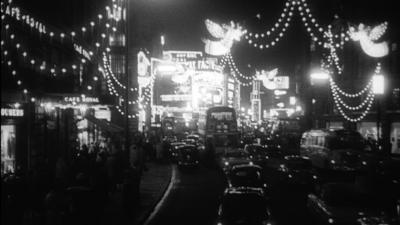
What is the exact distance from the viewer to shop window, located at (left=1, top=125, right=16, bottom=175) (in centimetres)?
2136

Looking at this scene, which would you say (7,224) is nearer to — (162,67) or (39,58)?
(39,58)

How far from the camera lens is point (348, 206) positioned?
12.7m

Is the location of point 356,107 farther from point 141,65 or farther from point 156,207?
point 156,207

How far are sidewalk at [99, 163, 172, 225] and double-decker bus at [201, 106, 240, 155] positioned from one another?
555 inches

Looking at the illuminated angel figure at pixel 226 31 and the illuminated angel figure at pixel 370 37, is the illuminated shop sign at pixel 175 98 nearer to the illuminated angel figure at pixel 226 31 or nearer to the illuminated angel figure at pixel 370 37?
the illuminated angel figure at pixel 226 31

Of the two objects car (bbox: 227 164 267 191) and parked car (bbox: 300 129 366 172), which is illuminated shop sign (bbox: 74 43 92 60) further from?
parked car (bbox: 300 129 366 172)

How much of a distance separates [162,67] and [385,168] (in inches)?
1941

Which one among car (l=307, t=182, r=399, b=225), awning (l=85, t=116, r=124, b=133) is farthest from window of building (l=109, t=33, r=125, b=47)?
car (l=307, t=182, r=399, b=225)

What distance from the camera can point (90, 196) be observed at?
15.2 metres

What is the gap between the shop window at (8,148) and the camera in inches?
841

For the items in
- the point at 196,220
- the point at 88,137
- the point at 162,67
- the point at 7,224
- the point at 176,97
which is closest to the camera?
the point at 7,224

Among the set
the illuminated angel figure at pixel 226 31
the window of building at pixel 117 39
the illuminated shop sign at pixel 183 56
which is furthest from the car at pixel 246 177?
the illuminated shop sign at pixel 183 56

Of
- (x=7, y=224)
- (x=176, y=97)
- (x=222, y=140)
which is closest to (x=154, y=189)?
(x=7, y=224)

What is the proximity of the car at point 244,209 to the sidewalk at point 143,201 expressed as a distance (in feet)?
14.7
